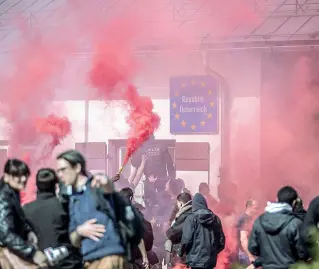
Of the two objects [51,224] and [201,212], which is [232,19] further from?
[51,224]

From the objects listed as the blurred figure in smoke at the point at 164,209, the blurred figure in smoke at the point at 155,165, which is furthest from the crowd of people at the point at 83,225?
the blurred figure in smoke at the point at 155,165

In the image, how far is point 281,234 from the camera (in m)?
7.23

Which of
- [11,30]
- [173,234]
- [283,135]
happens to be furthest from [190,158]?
[173,234]

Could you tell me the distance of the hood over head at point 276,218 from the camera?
7.21 meters

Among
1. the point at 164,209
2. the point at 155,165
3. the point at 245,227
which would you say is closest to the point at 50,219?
the point at 245,227

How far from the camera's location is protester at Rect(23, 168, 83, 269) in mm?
5973

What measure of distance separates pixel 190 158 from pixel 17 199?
36.8 feet

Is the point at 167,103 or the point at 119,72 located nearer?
the point at 119,72

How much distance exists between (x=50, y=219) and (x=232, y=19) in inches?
470

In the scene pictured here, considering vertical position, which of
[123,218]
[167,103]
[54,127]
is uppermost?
[167,103]

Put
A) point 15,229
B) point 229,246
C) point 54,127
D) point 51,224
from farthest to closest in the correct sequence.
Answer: point 54,127
point 229,246
point 51,224
point 15,229

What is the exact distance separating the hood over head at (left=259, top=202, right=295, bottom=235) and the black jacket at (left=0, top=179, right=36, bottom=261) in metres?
2.53

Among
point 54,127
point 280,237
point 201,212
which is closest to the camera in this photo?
point 280,237

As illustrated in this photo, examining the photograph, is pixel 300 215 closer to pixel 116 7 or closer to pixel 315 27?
pixel 315 27
